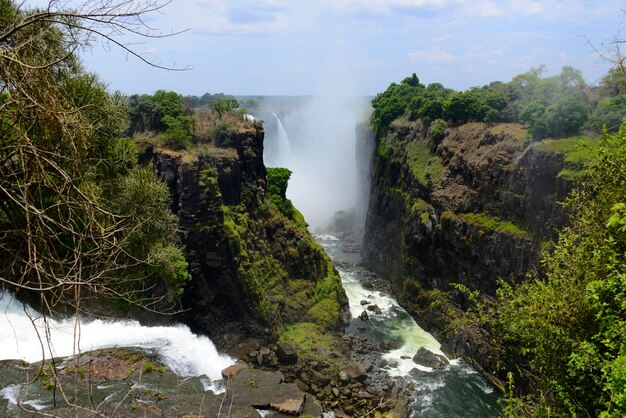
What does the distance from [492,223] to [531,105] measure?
12280 mm

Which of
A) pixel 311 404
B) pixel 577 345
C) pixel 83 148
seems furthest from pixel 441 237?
pixel 83 148

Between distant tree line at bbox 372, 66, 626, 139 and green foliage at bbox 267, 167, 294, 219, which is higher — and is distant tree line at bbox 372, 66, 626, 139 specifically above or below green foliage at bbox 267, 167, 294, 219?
above

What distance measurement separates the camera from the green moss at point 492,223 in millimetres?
37625

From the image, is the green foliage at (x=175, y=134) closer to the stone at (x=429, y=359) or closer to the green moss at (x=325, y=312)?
the green moss at (x=325, y=312)

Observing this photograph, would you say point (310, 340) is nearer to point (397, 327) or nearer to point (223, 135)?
point (397, 327)

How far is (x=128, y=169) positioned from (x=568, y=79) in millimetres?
45415

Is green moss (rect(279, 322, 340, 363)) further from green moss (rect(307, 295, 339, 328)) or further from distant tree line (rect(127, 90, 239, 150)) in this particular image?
distant tree line (rect(127, 90, 239, 150))

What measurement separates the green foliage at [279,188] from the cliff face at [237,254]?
3112mm

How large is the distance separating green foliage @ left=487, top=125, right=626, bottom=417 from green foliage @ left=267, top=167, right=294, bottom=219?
35.7m

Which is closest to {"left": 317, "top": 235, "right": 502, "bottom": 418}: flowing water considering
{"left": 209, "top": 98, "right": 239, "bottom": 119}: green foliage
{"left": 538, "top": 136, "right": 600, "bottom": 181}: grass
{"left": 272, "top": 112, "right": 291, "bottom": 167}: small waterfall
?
{"left": 538, "top": 136, "right": 600, "bottom": 181}: grass

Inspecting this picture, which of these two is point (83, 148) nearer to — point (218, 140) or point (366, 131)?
point (218, 140)

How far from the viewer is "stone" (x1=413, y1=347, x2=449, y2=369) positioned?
35.9 m

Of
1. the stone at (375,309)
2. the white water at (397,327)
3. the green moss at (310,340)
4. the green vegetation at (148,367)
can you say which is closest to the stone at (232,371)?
the green vegetation at (148,367)

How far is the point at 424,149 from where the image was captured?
2067 inches
